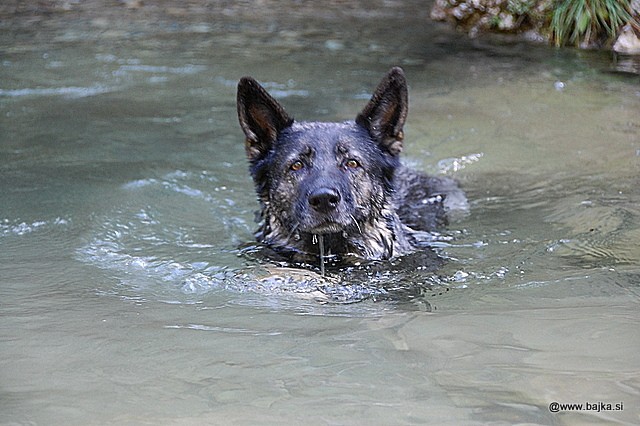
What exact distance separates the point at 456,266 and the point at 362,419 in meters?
2.95

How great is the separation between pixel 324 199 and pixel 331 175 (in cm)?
30

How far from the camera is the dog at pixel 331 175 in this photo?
223 inches

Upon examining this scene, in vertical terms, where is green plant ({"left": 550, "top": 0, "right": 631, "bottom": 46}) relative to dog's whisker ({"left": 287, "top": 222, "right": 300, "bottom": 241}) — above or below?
→ above

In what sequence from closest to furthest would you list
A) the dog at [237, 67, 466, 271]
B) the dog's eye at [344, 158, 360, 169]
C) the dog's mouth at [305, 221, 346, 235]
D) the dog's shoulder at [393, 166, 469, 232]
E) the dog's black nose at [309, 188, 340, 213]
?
the dog's black nose at [309, 188, 340, 213] < the dog's mouth at [305, 221, 346, 235] < the dog at [237, 67, 466, 271] < the dog's eye at [344, 158, 360, 169] < the dog's shoulder at [393, 166, 469, 232]

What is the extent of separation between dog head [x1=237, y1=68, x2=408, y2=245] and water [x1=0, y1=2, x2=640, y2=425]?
41cm

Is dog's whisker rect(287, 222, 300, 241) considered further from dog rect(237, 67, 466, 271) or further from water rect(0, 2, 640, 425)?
water rect(0, 2, 640, 425)

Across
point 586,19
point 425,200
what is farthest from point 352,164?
point 586,19

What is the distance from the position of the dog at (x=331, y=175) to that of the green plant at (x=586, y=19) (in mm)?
7815

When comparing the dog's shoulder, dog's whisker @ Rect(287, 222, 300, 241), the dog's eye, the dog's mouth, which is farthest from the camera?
the dog's shoulder

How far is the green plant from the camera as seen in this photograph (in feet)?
41.4

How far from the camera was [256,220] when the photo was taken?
6938 mm

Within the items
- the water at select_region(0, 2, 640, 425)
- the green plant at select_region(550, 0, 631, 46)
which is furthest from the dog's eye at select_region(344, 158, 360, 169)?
the green plant at select_region(550, 0, 631, 46)

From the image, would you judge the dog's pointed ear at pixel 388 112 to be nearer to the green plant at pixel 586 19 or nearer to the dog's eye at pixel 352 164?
the dog's eye at pixel 352 164

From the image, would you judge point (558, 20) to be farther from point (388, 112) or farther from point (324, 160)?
point (324, 160)
